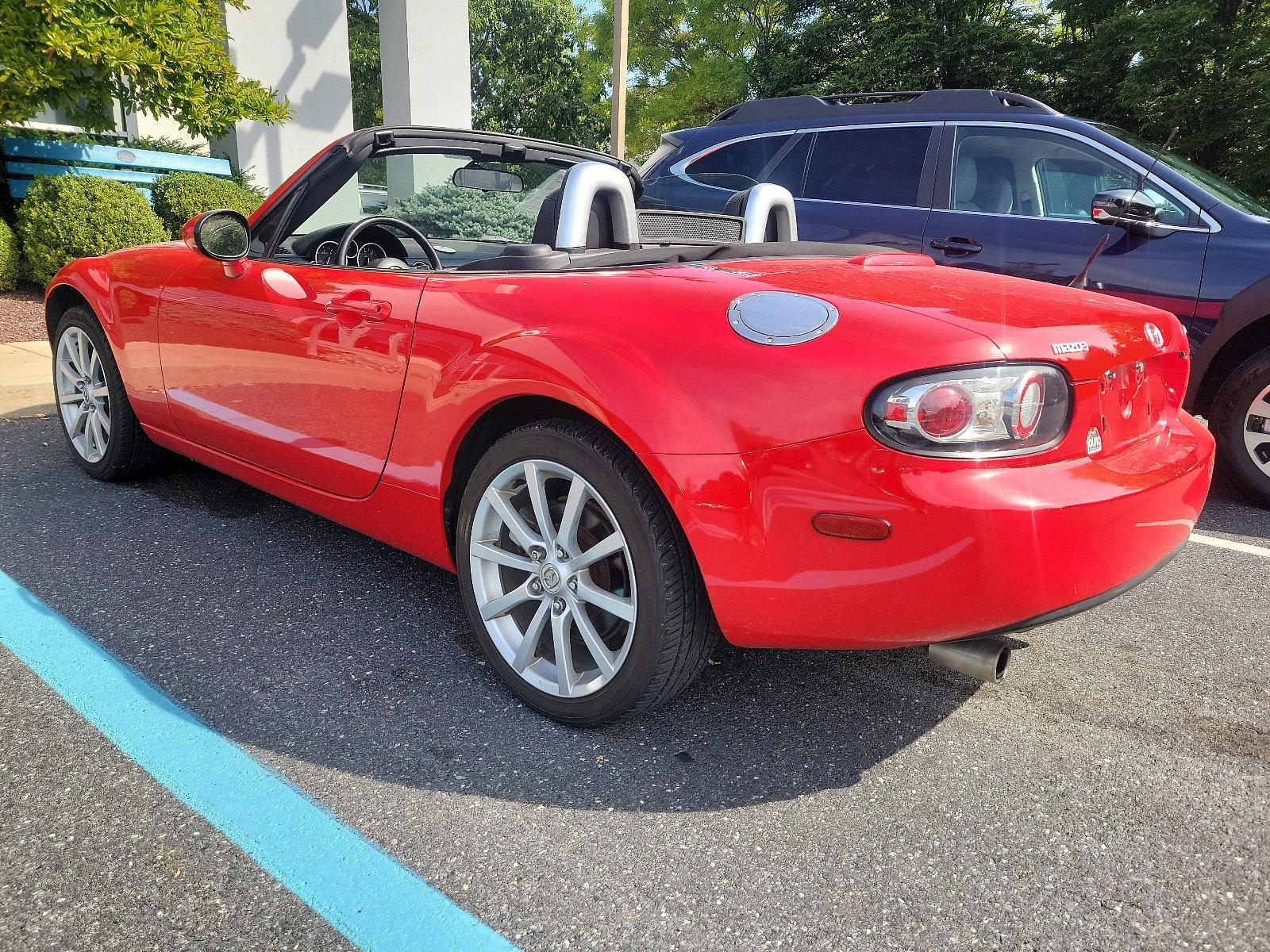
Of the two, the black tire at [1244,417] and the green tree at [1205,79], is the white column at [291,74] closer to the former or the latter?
the black tire at [1244,417]

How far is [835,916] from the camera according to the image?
69.9 inches

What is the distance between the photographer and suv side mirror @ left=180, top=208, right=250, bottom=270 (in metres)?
3.24

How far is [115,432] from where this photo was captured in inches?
160

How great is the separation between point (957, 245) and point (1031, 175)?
0.52m

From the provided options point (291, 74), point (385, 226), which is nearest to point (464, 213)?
point (385, 226)

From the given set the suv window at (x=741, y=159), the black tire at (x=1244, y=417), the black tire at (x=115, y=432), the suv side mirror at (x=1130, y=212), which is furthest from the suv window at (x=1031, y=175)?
the black tire at (x=115, y=432)

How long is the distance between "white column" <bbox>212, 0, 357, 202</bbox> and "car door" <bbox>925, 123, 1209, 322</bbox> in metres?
8.89

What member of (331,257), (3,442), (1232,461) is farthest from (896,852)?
(3,442)

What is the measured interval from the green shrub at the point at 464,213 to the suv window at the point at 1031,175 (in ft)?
9.89

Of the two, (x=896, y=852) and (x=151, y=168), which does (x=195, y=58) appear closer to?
(x=151, y=168)

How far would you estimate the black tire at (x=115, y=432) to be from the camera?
402 cm

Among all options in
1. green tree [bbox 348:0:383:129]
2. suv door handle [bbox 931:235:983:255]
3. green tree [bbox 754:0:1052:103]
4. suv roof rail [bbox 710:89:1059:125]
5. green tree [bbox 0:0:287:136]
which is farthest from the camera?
green tree [bbox 348:0:383:129]

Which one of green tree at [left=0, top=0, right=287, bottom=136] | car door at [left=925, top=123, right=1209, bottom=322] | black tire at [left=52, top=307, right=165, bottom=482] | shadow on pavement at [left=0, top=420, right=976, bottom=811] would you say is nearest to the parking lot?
shadow on pavement at [left=0, top=420, right=976, bottom=811]

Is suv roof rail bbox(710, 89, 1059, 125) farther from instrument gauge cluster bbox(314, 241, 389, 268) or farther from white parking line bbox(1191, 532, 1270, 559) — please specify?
instrument gauge cluster bbox(314, 241, 389, 268)
